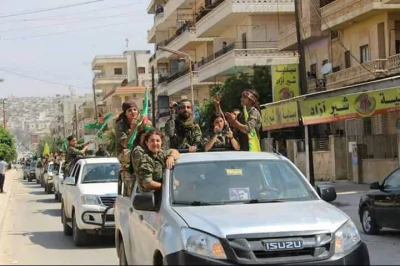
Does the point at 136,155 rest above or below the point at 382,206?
above

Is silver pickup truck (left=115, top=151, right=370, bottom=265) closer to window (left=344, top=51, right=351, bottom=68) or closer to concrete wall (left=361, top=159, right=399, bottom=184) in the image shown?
concrete wall (left=361, top=159, right=399, bottom=184)

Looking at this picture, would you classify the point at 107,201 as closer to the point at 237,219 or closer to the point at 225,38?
the point at 237,219

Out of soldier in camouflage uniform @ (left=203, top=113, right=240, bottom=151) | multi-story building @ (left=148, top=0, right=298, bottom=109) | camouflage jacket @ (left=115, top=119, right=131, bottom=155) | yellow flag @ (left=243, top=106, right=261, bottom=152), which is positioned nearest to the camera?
soldier in camouflage uniform @ (left=203, top=113, right=240, bottom=151)

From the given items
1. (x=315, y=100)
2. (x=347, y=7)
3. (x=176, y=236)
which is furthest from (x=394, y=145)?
(x=176, y=236)

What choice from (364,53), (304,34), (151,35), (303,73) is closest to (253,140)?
(303,73)

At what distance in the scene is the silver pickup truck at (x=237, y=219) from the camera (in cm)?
614

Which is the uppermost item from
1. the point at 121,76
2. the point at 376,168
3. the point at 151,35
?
the point at 151,35

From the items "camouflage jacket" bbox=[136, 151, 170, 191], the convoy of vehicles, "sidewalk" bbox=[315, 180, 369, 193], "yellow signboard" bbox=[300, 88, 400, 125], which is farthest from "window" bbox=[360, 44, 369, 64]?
"camouflage jacket" bbox=[136, 151, 170, 191]

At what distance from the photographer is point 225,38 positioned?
48.1 m

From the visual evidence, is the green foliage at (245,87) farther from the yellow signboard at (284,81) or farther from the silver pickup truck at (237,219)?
the silver pickup truck at (237,219)

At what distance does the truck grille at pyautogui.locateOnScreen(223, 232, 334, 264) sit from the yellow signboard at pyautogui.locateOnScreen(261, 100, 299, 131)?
22121 millimetres

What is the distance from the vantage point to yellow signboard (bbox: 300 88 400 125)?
2355 cm

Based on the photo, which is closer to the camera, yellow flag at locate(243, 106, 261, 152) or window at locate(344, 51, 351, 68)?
yellow flag at locate(243, 106, 261, 152)

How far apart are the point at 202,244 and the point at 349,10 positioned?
2759 centimetres
